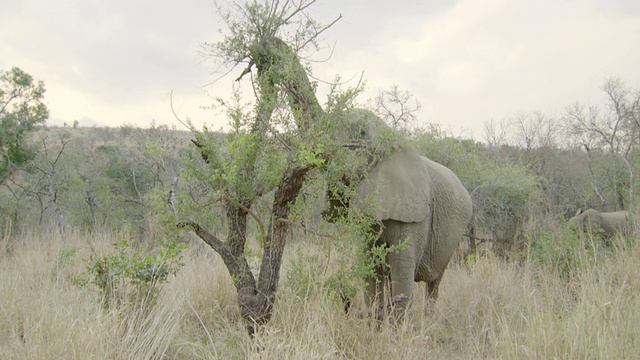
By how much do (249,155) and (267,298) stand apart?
1360 mm

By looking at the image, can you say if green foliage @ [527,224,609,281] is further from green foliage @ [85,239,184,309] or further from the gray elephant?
green foliage @ [85,239,184,309]

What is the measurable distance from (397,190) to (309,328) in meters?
1.76

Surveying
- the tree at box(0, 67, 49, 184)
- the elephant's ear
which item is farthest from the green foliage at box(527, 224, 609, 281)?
the tree at box(0, 67, 49, 184)

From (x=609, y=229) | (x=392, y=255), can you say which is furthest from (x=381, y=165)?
(x=609, y=229)

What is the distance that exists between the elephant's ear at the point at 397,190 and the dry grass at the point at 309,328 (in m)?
1.03

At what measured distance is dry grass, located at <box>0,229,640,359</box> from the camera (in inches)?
146

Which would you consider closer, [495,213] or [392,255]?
[392,255]

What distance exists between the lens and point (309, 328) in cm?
407

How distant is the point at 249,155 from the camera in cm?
452

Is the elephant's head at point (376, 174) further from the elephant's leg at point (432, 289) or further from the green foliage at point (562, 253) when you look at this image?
the green foliage at point (562, 253)

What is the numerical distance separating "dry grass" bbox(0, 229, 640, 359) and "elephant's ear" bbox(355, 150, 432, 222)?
103 cm

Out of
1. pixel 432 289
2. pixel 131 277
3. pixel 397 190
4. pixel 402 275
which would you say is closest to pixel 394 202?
pixel 397 190

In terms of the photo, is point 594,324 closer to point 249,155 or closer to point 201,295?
point 249,155

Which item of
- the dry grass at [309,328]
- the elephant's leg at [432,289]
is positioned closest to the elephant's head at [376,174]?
the dry grass at [309,328]
